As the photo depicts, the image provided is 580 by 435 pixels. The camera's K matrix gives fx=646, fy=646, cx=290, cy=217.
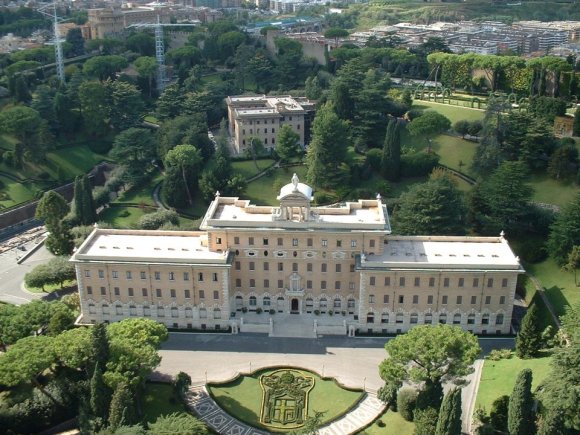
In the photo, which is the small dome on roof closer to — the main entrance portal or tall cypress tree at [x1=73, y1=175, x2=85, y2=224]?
the main entrance portal

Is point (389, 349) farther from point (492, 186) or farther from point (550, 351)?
point (492, 186)

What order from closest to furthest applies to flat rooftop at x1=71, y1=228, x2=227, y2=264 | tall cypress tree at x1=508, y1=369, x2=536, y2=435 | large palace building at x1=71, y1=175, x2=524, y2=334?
tall cypress tree at x1=508, y1=369, x2=536, y2=435 < large palace building at x1=71, y1=175, x2=524, y2=334 < flat rooftop at x1=71, y1=228, x2=227, y2=264

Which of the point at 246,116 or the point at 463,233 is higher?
the point at 246,116

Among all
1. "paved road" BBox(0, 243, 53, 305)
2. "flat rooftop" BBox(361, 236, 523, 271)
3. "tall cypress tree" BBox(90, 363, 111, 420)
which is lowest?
"paved road" BBox(0, 243, 53, 305)

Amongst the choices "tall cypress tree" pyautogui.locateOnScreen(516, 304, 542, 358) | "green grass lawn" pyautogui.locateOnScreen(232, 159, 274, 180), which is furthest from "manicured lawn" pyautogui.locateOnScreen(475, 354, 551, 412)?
"green grass lawn" pyautogui.locateOnScreen(232, 159, 274, 180)

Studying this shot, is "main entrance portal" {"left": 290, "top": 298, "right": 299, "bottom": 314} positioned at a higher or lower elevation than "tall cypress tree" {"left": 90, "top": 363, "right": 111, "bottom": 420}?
lower

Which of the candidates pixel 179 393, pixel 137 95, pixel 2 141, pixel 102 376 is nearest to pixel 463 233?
pixel 179 393

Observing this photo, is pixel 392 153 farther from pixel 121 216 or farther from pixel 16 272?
pixel 16 272
